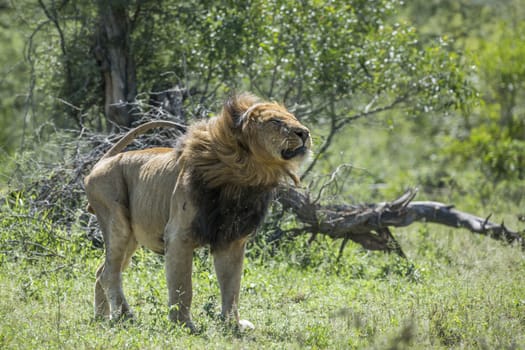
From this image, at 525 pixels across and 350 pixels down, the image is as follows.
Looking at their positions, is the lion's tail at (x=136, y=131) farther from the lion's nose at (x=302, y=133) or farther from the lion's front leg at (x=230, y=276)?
the lion's nose at (x=302, y=133)

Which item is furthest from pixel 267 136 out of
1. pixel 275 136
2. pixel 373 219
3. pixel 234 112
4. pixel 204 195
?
pixel 373 219

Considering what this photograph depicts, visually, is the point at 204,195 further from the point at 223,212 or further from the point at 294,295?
the point at 294,295

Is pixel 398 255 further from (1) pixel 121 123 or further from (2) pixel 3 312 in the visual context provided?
(2) pixel 3 312

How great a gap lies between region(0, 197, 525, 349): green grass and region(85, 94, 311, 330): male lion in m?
0.27

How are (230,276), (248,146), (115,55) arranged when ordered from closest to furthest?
(248,146) < (230,276) < (115,55)

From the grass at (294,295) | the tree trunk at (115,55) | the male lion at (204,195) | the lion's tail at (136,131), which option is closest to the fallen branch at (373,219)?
the grass at (294,295)

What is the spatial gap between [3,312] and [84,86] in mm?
4144

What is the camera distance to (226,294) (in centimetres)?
574

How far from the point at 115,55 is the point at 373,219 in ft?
11.9

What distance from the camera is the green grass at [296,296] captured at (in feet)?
17.0

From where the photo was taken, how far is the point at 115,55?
9516mm

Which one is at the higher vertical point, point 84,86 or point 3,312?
point 84,86

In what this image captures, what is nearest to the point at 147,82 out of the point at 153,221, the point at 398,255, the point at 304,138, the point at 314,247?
the point at 314,247

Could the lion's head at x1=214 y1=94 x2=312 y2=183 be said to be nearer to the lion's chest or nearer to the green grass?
the lion's chest
